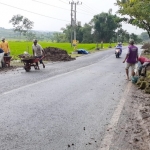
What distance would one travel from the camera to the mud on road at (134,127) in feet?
16.0

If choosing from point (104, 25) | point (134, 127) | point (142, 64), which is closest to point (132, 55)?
point (142, 64)

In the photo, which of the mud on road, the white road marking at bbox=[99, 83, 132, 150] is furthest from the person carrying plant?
the white road marking at bbox=[99, 83, 132, 150]

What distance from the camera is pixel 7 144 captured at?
472 centimetres

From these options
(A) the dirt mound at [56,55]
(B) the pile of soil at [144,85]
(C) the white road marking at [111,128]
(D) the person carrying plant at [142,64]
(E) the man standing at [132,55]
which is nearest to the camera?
(C) the white road marking at [111,128]

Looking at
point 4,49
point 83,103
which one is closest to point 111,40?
point 4,49

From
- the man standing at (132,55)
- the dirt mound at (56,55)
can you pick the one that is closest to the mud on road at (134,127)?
the man standing at (132,55)

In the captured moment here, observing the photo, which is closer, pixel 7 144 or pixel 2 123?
pixel 7 144

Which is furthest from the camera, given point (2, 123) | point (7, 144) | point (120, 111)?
point (120, 111)

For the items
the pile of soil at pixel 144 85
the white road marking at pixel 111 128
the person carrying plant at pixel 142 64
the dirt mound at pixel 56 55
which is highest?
the person carrying plant at pixel 142 64

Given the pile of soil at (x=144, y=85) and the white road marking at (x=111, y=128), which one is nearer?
the white road marking at (x=111, y=128)

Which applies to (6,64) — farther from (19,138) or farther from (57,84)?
(19,138)

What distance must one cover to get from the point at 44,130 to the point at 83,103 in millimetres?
2575

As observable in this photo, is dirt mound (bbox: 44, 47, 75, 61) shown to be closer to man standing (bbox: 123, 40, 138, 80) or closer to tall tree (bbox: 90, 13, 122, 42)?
man standing (bbox: 123, 40, 138, 80)

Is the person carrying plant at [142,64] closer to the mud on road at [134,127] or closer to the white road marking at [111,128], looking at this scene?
the mud on road at [134,127]
